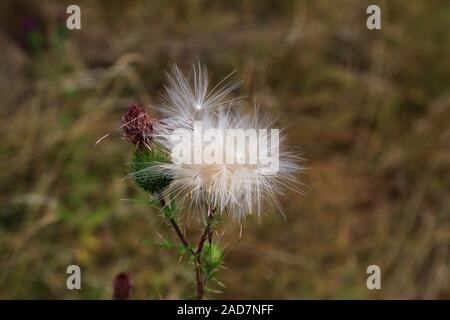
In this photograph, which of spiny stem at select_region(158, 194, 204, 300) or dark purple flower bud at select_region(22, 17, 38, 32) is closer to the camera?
spiny stem at select_region(158, 194, 204, 300)

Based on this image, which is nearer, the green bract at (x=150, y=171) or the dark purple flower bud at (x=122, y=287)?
the green bract at (x=150, y=171)

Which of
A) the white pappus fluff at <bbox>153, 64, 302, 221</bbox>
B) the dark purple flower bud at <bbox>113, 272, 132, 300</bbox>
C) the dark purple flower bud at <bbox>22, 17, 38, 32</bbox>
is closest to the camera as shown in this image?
the white pappus fluff at <bbox>153, 64, 302, 221</bbox>

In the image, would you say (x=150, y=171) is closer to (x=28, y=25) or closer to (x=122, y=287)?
(x=122, y=287)

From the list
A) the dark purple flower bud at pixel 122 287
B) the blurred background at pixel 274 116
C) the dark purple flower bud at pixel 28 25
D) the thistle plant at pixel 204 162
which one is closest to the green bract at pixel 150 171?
the thistle plant at pixel 204 162

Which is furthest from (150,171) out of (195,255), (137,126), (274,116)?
(274,116)

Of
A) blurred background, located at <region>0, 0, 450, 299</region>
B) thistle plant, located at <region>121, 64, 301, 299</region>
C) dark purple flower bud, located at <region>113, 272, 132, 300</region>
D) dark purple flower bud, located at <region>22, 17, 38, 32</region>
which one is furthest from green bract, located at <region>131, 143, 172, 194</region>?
dark purple flower bud, located at <region>22, 17, 38, 32</region>

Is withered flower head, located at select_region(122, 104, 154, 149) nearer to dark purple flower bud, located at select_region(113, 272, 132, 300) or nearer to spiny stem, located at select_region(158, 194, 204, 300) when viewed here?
spiny stem, located at select_region(158, 194, 204, 300)

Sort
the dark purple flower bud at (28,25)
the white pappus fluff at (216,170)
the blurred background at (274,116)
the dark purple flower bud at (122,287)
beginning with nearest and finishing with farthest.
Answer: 1. the white pappus fluff at (216,170)
2. the dark purple flower bud at (122,287)
3. the blurred background at (274,116)
4. the dark purple flower bud at (28,25)

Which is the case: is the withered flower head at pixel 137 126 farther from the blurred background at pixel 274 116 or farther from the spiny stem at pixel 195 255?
the blurred background at pixel 274 116
